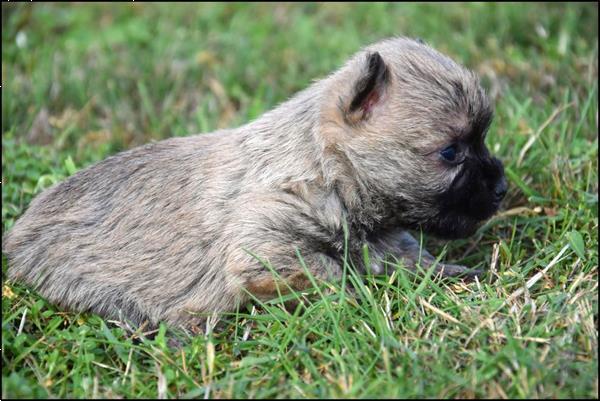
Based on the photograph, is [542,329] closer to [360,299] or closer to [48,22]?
[360,299]

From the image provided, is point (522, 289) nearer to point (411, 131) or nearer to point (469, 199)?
point (469, 199)

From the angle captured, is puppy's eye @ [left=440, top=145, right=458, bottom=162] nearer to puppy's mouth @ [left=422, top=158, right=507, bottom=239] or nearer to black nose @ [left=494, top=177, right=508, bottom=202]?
puppy's mouth @ [left=422, top=158, right=507, bottom=239]

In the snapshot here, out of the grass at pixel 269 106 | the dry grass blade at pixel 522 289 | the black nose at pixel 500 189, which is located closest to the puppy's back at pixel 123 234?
the grass at pixel 269 106

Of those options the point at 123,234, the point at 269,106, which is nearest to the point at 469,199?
the point at 123,234

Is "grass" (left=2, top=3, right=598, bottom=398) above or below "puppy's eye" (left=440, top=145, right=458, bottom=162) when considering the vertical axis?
below

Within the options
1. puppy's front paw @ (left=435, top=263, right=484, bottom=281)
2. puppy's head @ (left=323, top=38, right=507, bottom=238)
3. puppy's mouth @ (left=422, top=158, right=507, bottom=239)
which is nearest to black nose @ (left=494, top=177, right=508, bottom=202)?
puppy's mouth @ (left=422, top=158, right=507, bottom=239)

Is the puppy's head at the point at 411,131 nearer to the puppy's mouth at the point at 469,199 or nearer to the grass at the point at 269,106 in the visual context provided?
the puppy's mouth at the point at 469,199
